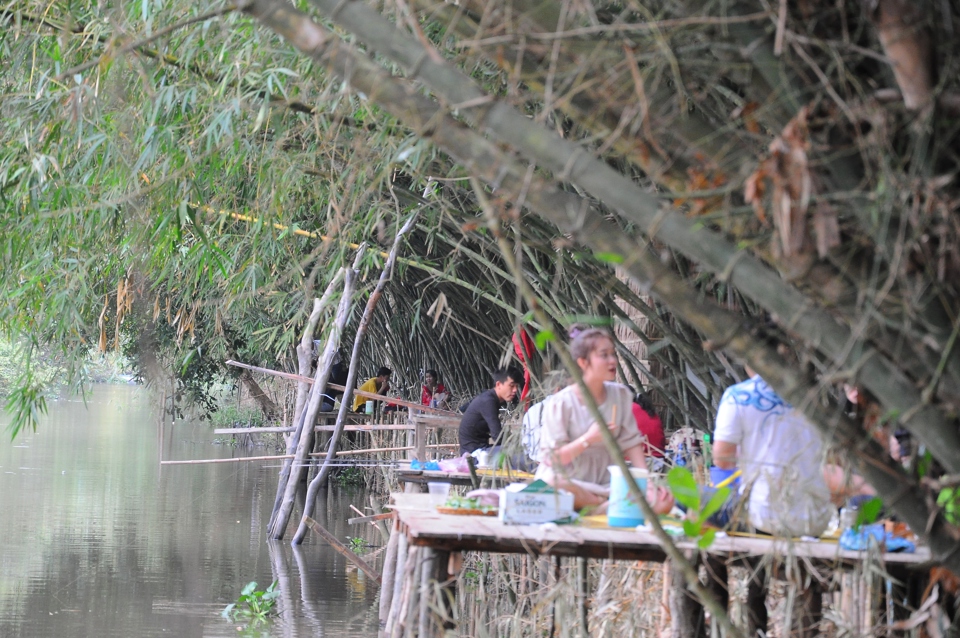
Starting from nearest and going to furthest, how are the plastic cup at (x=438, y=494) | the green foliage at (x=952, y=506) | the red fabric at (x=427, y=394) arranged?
the green foliage at (x=952, y=506)
the plastic cup at (x=438, y=494)
the red fabric at (x=427, y=394)

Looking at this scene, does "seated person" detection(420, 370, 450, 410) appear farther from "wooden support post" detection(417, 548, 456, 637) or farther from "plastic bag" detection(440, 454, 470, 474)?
"wooden support post" detection(417, 548, 456, 637)

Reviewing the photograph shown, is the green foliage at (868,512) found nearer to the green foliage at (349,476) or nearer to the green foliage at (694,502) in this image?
the green foliage at (694,502)

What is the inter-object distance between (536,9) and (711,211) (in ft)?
1.64

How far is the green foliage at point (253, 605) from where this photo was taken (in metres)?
6.26

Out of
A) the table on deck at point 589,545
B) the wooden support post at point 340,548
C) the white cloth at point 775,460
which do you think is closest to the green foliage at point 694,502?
the table on deck at point 589,545

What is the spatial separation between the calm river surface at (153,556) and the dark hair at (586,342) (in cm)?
176

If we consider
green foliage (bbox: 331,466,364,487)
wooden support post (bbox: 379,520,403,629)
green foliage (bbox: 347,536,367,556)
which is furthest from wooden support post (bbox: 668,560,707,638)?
green foliage (bbox: 331,466,364,487)

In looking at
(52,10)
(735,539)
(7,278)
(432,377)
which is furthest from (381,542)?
(735,539)

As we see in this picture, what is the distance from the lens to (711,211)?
81.6 inches

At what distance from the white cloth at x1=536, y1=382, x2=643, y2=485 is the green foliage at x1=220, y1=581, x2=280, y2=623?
306 centimetres

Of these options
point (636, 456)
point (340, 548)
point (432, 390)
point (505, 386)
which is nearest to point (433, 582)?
point (636, 456)

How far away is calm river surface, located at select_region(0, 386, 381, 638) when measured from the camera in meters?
6.14

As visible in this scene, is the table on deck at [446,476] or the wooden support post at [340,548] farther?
the wooden support post at [340,548]

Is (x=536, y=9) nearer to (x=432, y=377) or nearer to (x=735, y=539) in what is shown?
(x=735, y=539)
